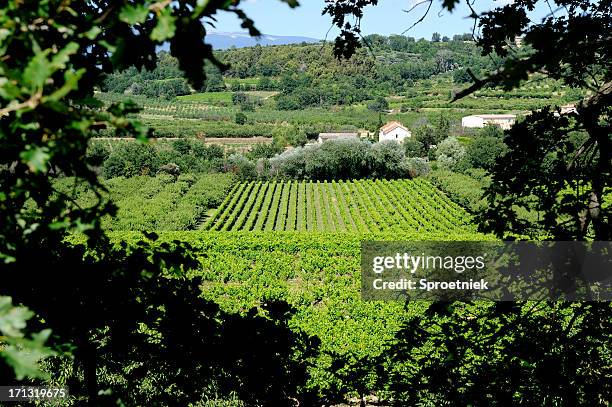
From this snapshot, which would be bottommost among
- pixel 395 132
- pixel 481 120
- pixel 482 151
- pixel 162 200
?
pixel 162 200

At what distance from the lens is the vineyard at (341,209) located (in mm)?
33750

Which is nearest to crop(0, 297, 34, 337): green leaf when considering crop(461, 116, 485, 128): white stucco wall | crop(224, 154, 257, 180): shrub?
crop(224, 154, 257, 180): shrub

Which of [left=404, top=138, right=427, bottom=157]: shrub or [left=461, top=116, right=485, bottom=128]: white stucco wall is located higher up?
[left=461, top=116, right=485, bottom=128]: white stucco wall

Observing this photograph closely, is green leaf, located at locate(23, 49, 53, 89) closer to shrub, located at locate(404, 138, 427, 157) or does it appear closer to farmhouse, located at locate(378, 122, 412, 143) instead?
shrub, located at locate(404, 138, 427, 157)

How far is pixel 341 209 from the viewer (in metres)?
38.8

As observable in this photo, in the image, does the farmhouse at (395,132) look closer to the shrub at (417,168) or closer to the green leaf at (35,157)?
the shrub at (417,168)

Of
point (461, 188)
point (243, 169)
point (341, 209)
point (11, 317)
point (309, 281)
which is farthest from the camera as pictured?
point (243, 169)

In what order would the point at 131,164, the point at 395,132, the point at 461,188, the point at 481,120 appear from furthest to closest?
the point at 481,120, the point at 395,132, the point at 131,164, the point at 461,188

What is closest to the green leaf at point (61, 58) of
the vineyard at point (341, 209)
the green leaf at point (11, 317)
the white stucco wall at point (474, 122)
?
the green leaf at point (11, 317)

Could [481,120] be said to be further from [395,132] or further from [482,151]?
[482,151]

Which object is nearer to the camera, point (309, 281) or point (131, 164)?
point (309, 281)

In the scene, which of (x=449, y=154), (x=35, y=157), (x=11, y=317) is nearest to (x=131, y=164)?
(x=449, y=154)

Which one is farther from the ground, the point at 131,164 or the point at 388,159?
the point at 388,159

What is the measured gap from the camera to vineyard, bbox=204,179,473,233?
1329 inches
